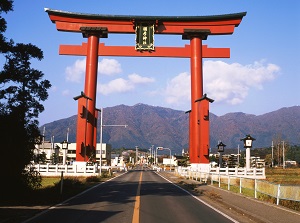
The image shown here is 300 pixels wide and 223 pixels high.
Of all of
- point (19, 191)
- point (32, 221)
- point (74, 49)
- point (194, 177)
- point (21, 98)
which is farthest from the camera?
point (74, 49)

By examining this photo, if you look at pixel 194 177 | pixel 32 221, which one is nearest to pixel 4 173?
pixel 32 221

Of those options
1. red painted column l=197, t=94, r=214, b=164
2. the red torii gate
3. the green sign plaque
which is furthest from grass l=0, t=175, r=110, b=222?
the green sign plaque

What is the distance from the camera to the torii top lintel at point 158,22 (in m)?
36.4

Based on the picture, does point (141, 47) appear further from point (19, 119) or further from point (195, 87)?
point (19, 119)

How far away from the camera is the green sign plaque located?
A: 3609cm

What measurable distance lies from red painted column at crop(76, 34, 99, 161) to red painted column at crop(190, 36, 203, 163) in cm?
992

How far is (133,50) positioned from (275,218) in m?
27.8

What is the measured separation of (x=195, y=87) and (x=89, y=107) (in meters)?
10.9

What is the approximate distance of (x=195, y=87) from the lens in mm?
36344

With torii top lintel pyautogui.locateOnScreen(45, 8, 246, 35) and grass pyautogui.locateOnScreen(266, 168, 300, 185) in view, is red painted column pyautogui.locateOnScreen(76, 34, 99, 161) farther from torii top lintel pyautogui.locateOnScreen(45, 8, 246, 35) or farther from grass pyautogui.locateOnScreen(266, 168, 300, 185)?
grass pyautogui.locateOnScreen(266, 168, 300, 185)

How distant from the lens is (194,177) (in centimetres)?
3453

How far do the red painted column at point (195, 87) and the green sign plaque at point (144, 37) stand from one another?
434 centimetres

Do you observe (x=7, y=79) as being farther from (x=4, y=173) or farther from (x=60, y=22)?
(x=60, y=22)

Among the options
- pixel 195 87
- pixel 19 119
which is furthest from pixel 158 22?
pixel 19 119
